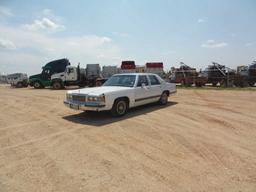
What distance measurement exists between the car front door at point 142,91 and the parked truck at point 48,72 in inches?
657

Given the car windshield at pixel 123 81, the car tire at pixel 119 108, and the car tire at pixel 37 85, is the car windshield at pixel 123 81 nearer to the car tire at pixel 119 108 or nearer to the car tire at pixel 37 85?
the car tire at pixel 119 108

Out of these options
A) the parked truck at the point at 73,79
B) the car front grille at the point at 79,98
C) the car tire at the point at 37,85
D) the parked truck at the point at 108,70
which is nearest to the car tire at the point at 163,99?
the car front grille at the point at 79,98

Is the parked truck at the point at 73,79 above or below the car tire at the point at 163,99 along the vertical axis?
above

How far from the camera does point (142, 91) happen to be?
8.93 m

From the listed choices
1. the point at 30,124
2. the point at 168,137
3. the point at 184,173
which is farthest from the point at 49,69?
the point at 184,173

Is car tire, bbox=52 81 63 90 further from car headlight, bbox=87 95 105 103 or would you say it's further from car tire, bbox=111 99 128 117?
car headlight, bbox=87 95 105 103

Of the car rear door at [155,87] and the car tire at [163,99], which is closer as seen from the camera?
the car rear door at [155,87]

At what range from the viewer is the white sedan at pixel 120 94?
7.41 metres

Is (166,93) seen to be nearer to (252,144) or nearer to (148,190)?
(252,144)

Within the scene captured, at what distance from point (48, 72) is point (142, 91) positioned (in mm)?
18612

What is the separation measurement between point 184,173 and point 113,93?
439cm

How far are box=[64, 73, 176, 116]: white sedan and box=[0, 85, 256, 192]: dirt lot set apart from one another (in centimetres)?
51

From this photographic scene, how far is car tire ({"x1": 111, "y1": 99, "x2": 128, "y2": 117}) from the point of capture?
25.5 ft

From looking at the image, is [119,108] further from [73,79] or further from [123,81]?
[73,79]
